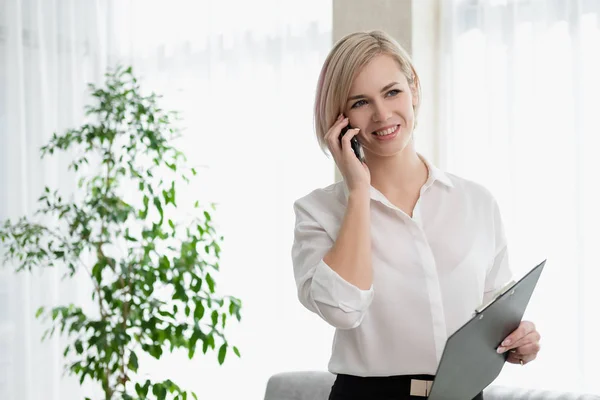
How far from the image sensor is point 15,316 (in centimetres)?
424

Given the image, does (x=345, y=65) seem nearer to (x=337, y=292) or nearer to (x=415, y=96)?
(x=415, y=96)

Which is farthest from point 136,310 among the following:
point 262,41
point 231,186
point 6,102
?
point 6,102

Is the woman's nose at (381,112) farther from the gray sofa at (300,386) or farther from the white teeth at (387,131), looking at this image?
the gray sofa at (300,386)

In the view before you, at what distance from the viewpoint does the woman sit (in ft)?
5.03

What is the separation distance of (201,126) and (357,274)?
8.91 ft

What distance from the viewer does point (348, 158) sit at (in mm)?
1593

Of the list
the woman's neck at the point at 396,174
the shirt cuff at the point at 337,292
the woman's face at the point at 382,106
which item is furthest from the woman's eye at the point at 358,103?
the shirt cuff at the point at 337,292

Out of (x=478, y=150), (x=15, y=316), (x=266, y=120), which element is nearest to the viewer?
(x=478, y=150)

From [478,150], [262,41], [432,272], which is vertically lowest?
[432,272]

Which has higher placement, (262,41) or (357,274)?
(262,41)

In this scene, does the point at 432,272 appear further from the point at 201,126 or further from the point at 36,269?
the point at 36,269

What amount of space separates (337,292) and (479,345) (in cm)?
29

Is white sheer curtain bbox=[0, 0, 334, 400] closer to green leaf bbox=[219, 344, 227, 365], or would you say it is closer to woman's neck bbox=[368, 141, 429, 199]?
green leaf bbox=[219, 344, 227, 365]

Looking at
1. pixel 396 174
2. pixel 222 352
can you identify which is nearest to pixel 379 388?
pixel 396 174
